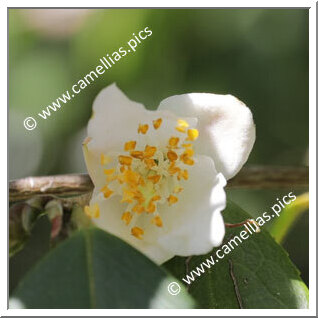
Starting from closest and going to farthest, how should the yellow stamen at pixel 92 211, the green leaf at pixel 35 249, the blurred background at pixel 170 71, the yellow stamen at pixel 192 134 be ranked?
the yellow stamen at pixel 92 211 < the yellow stamen at pixel 192 134 < the green leaf at pixel 35 249 < the blurred background at pixel 170 71

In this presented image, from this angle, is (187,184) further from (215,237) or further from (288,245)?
(288,245)

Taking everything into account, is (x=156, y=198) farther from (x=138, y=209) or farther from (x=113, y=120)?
(x=113, y=120)

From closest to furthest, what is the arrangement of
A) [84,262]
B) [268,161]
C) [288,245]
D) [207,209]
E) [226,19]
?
[84,262] → [207,209] → [288,245] → [226,19] → [268,161]

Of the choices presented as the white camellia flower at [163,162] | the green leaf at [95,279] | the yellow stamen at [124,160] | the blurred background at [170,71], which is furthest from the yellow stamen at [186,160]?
the blurred background at [170,71]

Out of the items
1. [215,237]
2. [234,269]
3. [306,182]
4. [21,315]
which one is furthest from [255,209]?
[21,315]

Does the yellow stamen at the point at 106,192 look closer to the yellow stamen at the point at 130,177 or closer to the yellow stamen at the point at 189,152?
the yellow stamen at the point at 130,177

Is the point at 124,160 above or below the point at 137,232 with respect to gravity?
above

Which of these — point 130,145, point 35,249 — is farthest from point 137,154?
point 35,249
